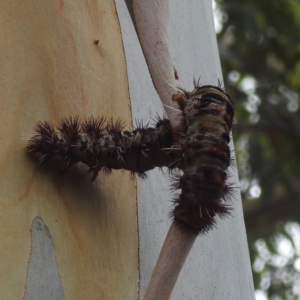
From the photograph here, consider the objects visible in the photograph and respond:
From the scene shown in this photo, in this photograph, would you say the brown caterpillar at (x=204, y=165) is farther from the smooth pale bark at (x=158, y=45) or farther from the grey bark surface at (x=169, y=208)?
the grey bark surface at (x=169, y=208)

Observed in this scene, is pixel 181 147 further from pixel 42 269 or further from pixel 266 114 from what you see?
pixel 266 114

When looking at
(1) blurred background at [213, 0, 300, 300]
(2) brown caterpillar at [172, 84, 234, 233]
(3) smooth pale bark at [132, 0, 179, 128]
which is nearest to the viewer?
(2) brown caterpillar at [172, 84, 234, 233]

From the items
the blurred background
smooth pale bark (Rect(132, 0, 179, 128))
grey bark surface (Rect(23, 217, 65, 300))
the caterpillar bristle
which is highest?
the blurred background

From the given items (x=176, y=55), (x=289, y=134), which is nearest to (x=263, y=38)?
(x=289, y=134)

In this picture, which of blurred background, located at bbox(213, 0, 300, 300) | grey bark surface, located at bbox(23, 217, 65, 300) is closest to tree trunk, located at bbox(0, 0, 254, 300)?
grey bark surface, located at bbox(23, 217, 65, 300)

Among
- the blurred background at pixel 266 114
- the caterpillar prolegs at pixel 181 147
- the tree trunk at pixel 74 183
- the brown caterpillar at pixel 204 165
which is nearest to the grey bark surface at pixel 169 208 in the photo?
the tree trunk at pixel 74 183

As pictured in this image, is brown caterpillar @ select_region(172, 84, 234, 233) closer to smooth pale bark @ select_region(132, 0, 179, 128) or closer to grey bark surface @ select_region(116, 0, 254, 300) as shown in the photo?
smooth pale bark @ select_region(132, 0, 179, 128)

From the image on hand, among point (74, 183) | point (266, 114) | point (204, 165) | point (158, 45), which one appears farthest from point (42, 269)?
point (266, 114)

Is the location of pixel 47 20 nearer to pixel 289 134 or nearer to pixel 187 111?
pixel 187 111
